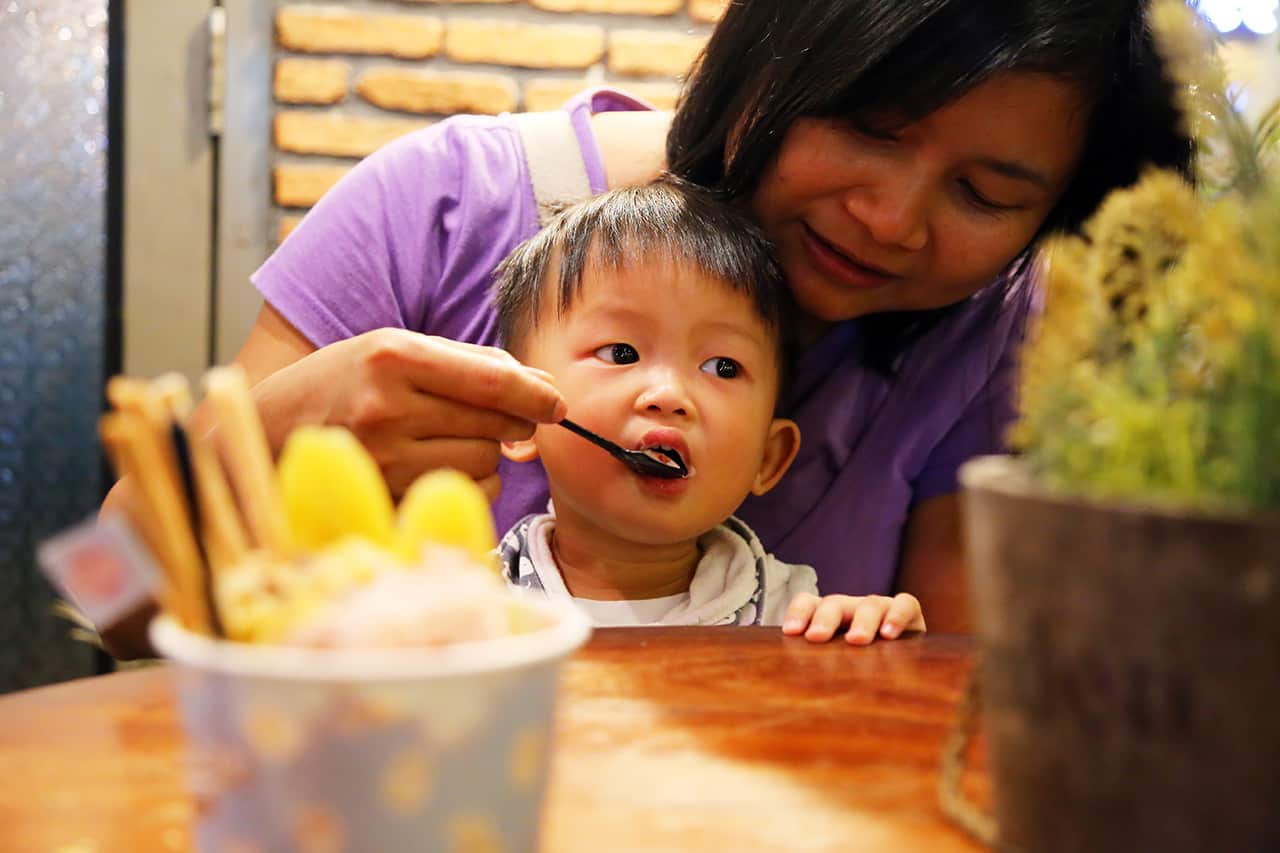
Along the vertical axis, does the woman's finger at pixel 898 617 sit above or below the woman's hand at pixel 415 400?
below

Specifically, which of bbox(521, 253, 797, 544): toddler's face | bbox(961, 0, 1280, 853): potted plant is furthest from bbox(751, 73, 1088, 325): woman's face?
bbox(961, 0, 1280, 853): potted plant

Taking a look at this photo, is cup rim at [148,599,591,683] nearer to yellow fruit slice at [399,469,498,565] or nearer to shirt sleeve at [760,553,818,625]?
yellow fruit slice at [399,469,498,565]

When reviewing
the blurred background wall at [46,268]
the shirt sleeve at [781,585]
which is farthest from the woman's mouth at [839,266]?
the blurred background wall at [46,268]

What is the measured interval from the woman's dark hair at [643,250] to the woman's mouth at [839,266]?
0.15ft

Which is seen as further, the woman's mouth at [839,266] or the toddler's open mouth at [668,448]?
the woman's mouth at [839,266]

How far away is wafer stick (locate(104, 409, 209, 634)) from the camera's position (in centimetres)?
40

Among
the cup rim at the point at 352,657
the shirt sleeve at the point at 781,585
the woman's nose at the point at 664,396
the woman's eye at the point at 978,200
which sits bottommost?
the shirt sleeve at the point at 781,585

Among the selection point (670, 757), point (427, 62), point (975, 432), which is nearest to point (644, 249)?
point (975, 432)

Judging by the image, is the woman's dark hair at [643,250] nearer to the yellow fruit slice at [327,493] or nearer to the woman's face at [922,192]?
the woman's face at [922,192]

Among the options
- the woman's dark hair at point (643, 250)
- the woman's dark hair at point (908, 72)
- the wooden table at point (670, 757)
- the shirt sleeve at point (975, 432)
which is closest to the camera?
the wooden table at point (670, 757)

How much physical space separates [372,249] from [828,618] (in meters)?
0.81

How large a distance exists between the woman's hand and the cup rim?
0.58m

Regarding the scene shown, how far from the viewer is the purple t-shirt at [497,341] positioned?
1.49 m

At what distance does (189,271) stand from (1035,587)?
2.53m
